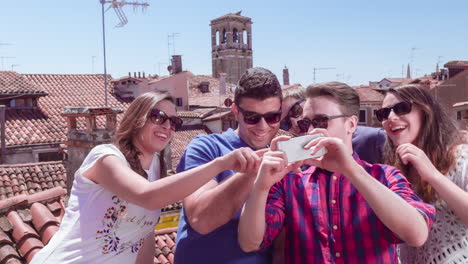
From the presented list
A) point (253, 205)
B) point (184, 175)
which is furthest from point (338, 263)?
point (184, 175)

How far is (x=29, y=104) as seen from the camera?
22875 mm

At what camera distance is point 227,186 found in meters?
2.17

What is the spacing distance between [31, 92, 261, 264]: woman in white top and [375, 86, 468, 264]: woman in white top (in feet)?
3.38

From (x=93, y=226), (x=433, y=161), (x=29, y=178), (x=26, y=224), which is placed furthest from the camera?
(x=29, y=178)

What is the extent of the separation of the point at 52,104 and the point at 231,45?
4621 cm

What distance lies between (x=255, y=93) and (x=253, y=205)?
28.3 inches

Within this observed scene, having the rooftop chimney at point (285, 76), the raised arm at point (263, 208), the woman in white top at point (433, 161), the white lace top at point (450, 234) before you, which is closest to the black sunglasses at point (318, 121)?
the raised arm at point (263, 208)

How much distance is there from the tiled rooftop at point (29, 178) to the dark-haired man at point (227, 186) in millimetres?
11628

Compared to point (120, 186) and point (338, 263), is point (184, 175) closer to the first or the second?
point (120, 186)

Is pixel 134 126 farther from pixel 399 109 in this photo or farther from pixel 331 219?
pixel 399 109

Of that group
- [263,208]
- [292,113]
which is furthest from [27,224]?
[263,208]

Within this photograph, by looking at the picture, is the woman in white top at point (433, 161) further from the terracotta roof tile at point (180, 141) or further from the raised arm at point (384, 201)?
the terracotta roof tile at point (180, 141)

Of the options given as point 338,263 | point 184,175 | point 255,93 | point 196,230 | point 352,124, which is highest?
point 255,93

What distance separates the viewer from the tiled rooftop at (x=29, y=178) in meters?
13.0
